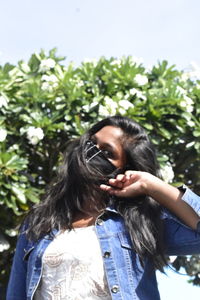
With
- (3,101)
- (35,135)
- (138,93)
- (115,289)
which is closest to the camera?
(115,289)

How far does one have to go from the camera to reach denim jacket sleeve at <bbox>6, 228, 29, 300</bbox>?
7.43ft

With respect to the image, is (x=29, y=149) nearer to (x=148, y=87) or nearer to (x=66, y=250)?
(x=148, y=87)

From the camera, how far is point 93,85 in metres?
5.00

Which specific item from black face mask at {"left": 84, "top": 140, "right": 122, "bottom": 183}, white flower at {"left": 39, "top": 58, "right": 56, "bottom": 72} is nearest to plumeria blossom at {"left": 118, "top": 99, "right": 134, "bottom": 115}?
white flower at {"left": 39, "top": 58, "right": 56, "bottom": 72}

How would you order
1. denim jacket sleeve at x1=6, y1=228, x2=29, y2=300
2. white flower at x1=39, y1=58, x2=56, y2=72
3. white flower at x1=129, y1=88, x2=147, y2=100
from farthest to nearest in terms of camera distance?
1. white flower at x1=39, y1=58, x2=56, y2=72
2. white flower at x1=129, y1=88, x2=147, y2=100
3. denim jacket sleeve at x1=6, y1=228, x2=29, y2=300

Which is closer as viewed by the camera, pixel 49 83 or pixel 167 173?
pixel 167 173

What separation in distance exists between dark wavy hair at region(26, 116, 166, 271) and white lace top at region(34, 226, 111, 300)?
0.10 meters

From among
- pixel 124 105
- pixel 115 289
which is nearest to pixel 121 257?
pixel 115 289

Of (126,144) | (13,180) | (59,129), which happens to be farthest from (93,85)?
(126,144)

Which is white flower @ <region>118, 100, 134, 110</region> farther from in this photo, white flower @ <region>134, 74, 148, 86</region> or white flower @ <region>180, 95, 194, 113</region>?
white flower @ <region>180, 95, 194, 113</region>

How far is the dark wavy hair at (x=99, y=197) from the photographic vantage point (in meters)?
2.16

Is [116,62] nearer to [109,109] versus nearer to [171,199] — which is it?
[109,109]

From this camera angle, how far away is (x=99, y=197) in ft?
7.58

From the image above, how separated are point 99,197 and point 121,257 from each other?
0.88 ft
